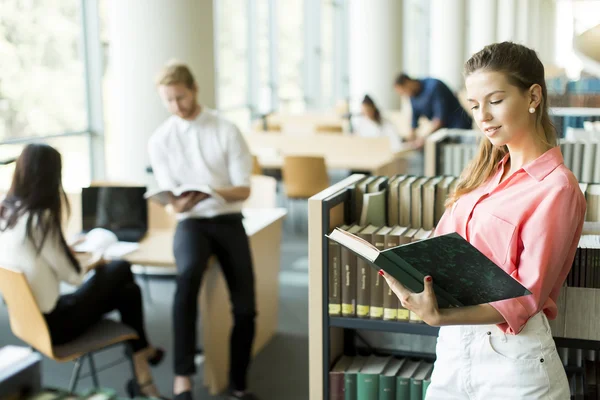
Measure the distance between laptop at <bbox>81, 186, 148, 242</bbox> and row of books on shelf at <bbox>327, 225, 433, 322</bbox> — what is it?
196 centimetres

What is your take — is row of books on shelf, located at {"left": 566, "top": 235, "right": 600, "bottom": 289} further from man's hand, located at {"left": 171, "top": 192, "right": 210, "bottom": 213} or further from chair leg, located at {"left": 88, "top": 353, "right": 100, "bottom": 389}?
chair leg, located at {"left": 88, "top": 353, "right": 100, "bottom": 389}

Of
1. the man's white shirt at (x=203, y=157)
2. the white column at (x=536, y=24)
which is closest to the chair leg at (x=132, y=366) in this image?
the man's white shirt at (x=203, y=157)

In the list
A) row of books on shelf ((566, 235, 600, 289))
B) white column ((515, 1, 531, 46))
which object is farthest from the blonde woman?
white column ((515, 1, 531, 46))

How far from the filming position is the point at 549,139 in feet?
6.08

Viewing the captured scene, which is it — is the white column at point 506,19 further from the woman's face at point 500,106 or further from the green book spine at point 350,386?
the woman's face at point 500,106

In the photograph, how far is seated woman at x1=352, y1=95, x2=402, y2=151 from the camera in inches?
310

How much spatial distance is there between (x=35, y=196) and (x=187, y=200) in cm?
67

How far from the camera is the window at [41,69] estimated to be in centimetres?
587

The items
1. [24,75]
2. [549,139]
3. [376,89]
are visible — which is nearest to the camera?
[549,139]

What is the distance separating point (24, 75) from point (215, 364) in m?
3.35

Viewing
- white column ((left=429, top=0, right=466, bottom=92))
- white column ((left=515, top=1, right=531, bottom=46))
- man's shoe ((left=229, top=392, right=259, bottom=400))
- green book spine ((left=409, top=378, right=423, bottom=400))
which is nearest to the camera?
green book spine ((left=409, top=378, right=423, bottom=400))

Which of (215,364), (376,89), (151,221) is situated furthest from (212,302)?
(376,89)

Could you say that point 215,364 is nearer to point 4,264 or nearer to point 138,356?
point 138,356

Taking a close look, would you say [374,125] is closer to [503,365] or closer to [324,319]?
[324,319]
